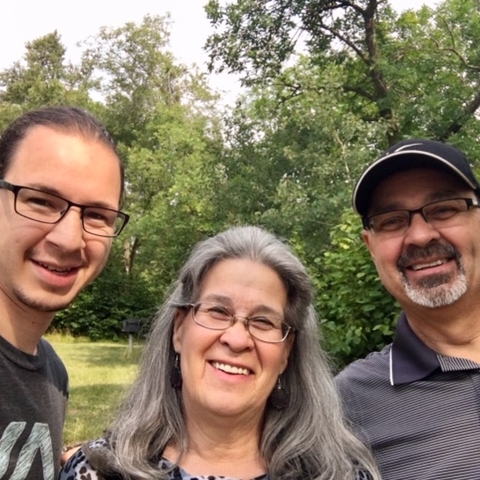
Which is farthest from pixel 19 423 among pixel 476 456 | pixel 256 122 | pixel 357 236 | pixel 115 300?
pixel 115 300

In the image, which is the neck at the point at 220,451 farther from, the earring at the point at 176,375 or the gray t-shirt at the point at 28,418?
the gray t-shirt at the point at 28,418

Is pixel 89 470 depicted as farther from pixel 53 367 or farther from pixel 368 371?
pixel 368 371

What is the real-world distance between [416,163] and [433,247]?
1.16 feet

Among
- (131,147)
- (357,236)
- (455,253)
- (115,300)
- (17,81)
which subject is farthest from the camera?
(17,81)

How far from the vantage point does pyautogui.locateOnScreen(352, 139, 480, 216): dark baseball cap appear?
2.53 meters


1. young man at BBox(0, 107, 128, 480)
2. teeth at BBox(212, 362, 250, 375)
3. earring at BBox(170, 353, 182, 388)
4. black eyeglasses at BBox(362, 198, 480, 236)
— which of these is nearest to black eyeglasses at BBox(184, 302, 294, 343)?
teeth at BBox(212, 362, 250, 375)

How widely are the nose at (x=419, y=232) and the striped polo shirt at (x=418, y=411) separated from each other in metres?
0.41

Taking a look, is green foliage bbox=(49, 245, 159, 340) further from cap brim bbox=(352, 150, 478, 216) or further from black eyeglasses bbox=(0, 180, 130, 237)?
black eyeglasses bbox=(0, 180, 130, 237)

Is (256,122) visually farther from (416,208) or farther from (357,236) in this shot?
(416,208)

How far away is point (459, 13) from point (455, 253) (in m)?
14.4

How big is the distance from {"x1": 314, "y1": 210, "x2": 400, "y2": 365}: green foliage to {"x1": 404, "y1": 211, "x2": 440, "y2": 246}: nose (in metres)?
2.34

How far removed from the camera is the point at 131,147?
Answer: 31859mm

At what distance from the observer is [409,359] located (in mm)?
2535

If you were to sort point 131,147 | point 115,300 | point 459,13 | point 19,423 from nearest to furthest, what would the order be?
point 19,423 < point 459,13 < point 115,300 < point 131,147
